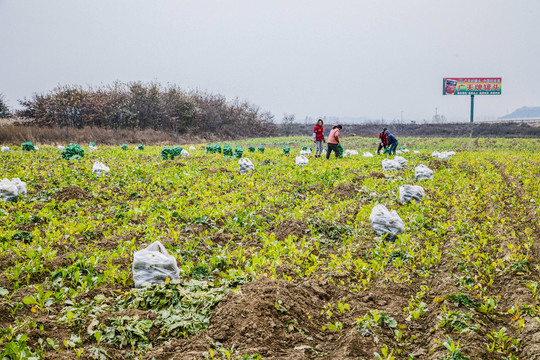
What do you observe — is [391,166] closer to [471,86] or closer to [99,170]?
[99,170]

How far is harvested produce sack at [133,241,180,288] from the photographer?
13.1 feet

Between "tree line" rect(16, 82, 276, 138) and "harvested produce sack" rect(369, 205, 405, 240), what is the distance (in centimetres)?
2948

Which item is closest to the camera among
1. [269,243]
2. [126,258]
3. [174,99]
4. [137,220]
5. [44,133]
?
[126,258]

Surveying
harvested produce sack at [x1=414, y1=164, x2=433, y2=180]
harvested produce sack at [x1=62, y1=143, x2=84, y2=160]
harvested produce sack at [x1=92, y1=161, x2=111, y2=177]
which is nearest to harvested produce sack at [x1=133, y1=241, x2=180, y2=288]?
harvested produce sack at [x1=92, y1=161, x2=111, y2=177]

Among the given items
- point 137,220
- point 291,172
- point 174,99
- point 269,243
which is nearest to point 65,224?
point 137,220

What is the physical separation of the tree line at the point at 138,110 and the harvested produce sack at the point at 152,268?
29.5 metres

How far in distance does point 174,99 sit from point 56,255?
35894mm

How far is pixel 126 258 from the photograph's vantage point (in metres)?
4.71

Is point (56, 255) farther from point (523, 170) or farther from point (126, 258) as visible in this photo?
point (523, 170)

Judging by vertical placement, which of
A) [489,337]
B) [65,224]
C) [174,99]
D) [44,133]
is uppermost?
[174,99]

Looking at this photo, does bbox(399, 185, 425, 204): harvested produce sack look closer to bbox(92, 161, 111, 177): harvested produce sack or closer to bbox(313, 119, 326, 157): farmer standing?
bbox(313, 119, 326, 157): farmer standing

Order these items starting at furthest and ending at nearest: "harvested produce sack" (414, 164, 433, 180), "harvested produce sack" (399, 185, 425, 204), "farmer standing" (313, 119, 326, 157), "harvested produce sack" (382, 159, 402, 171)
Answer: "farmer standing" (313, 119, 326, 157) → "harvested produce sack" (382, 159, 402, 171) → "harvested produce sack" (414, 164, 433, 180) → "harvested produce sack" (399, 185, 425, 204)

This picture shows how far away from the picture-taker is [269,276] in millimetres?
4273

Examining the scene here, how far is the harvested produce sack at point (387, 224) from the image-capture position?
5.78 metres
